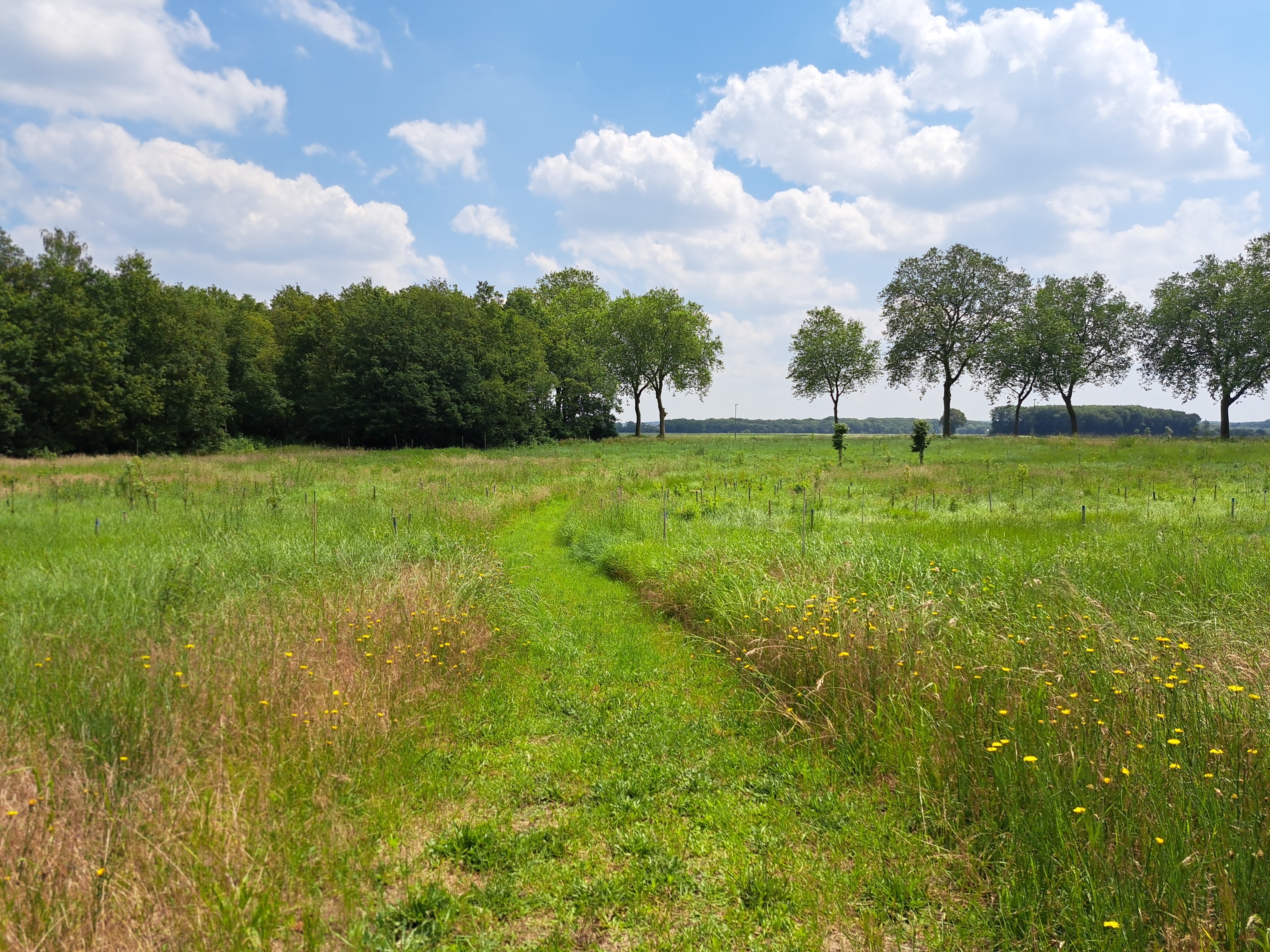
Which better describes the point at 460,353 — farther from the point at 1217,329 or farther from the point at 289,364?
the point at 1217,329

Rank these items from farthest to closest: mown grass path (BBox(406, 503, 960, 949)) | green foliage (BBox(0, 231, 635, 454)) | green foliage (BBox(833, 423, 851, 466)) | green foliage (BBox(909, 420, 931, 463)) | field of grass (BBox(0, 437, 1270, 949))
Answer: green foliage (BBox(0, 231, 635, 454)) → green foliage (BBox(833, 423, 851, 466)) → green foliage (BBox(909, 420, 931, 463)) → mown grass path (BBox(406, 503, 960, 949)) → field of grass (BBox(0, 437, 1270, 949))

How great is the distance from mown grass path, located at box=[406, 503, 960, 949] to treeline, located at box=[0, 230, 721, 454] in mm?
40859

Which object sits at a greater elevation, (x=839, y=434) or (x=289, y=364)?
(x=289, y=364)

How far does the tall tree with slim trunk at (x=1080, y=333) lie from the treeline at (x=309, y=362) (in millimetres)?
29393

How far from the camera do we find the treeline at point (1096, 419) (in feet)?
310

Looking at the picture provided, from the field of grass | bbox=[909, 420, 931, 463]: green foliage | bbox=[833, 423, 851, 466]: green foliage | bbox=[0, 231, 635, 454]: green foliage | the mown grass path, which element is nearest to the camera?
the field of grass

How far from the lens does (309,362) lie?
48.6 m

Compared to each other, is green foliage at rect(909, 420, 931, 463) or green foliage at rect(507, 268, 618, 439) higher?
green foliage at rect(507, 268, 618, 439)

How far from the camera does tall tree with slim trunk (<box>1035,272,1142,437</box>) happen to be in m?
45.5

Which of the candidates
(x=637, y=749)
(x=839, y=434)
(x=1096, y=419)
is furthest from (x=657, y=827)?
(x=1096, y=419)

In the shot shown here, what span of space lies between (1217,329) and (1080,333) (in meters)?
8.43

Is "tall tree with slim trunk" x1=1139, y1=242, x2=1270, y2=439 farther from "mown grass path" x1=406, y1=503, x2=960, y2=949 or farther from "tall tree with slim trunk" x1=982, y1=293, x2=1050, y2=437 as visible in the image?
"mown grass path" x1=406, y1=503, x2=960, y2=949

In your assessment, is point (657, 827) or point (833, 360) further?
point (833, 360)

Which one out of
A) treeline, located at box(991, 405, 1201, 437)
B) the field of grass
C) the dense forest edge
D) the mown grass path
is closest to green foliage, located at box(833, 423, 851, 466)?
the dense forest edge
